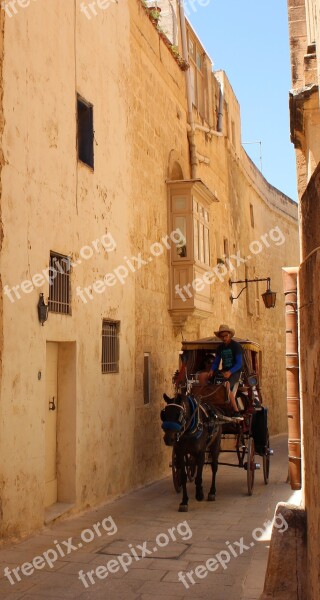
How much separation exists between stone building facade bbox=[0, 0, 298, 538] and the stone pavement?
1.51 feet

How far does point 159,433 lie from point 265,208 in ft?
54.3

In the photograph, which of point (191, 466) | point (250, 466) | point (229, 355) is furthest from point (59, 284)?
point (250, 466)

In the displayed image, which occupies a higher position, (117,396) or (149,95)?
(149,95)

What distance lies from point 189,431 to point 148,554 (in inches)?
101

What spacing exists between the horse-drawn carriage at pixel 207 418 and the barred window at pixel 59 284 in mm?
1825

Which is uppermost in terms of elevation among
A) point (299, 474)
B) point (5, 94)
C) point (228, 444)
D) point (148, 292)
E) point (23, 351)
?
point (5, 94)

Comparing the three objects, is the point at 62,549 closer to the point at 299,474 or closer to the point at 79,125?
the point at 299,474

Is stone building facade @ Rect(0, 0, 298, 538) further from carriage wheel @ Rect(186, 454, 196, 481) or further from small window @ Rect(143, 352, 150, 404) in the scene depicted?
carriage wheel @ Rect(186, 454, 196, 481)

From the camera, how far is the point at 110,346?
10008 mm

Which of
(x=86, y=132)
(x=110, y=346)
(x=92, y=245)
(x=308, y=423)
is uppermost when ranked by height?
(x=86, y=132)

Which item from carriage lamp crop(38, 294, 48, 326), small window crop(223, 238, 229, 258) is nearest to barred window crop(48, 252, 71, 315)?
carriage lamp crop(38, 294, 48, 326)

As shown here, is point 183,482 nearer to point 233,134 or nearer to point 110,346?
point 110,346

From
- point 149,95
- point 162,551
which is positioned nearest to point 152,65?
point 149,95

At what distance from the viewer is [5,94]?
691 cm
